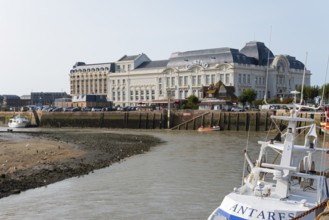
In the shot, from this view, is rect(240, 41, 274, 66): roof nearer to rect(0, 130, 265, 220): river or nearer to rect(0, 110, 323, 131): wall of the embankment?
rect(0, 110, 323, 131): wall of the embankment

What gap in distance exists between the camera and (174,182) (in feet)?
86.1

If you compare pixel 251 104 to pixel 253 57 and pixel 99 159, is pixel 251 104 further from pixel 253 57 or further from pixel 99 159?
pixel 99 159

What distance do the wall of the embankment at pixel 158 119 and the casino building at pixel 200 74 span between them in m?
31.3

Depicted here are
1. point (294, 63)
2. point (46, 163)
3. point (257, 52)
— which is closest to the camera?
point (46, 163)

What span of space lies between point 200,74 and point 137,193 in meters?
110

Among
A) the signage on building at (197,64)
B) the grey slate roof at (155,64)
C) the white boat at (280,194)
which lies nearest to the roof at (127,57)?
the grey slate roof at (155,64)

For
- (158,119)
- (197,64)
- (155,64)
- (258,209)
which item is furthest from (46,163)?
(155,64)

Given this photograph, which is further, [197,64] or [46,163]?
[197,64]

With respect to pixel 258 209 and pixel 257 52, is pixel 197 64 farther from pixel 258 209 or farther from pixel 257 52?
pixel 258 209

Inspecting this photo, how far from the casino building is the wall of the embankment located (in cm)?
3128

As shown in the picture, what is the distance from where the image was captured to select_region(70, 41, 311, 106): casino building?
12812cm

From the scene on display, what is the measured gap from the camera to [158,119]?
84.8 meters

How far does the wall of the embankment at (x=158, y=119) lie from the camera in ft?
238

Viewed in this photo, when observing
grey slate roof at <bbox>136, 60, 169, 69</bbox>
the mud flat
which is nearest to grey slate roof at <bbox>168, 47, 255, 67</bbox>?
grey slate roof at <bbox>136, 60, 169, 69</bbox>
